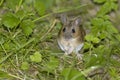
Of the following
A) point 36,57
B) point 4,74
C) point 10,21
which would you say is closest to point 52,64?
point 36,57

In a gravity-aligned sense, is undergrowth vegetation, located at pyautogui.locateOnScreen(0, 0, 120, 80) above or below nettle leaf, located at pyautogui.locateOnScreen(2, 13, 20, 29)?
below

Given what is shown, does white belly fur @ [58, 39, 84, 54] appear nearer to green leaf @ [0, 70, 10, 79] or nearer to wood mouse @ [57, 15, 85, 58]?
wood mouse @ [57, 15, 85, 58]

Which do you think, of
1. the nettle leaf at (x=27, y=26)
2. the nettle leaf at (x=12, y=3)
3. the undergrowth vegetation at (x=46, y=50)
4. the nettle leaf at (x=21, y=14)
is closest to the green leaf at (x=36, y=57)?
the undergrowth vegetation at (x=46, y=50)

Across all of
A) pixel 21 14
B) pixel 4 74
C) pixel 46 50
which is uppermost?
pixel 21 14

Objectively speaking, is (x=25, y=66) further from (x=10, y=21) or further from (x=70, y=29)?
(x=70, y=29)

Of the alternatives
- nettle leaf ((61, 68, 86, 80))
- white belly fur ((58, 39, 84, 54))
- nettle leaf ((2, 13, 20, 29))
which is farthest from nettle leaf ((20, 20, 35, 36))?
nettle leaf ((61, 68, 86, 80))

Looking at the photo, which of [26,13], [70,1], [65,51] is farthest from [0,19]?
[70,1]

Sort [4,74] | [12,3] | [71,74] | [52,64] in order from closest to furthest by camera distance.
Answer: [71,74], [4,74], [52,64], [12,3]

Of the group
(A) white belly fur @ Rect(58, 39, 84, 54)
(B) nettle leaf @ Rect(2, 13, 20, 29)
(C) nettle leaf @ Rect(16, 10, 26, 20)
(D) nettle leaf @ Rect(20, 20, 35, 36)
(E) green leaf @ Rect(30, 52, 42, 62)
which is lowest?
(A) white belly fur @ Rect(58, 39, 84, 54)
